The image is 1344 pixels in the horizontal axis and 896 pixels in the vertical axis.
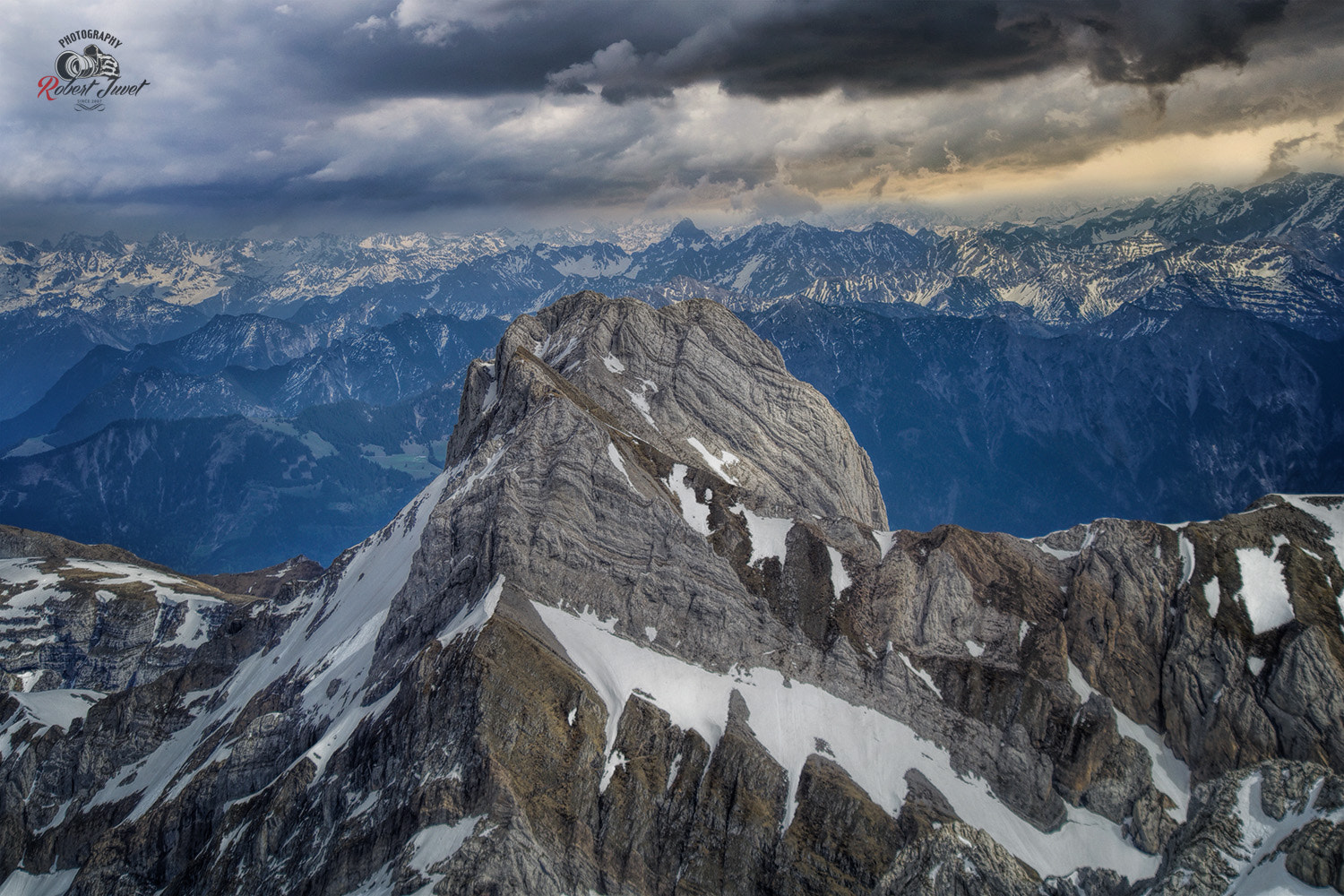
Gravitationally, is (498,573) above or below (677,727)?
above

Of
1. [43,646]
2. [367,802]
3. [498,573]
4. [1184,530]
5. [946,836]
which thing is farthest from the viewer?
[43,646]

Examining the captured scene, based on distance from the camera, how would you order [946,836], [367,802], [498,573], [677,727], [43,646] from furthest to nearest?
[43,646], [498,573], [677,727], [367,802], [946,836]

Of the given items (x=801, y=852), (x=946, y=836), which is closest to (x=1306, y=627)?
(x=801, y=852)

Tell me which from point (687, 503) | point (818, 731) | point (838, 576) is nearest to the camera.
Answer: point (818, 731)

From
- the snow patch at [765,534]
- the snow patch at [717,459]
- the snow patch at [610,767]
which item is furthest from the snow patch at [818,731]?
the snow patch at [717,459]

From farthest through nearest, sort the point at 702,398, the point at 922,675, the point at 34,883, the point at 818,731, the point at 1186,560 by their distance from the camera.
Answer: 1. the point at 702,398
2. the point at 34,883
3. the point at 1186,560
4. the point at 922,675
5. the point at 818,731

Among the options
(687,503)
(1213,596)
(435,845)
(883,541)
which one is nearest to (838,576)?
(883,541)

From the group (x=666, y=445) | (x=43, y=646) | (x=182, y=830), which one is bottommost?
(x=43, y=646)

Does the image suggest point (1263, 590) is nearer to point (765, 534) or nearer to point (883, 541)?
point (883, 541)

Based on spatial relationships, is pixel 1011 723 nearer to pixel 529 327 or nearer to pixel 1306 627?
pixel 1306 627
